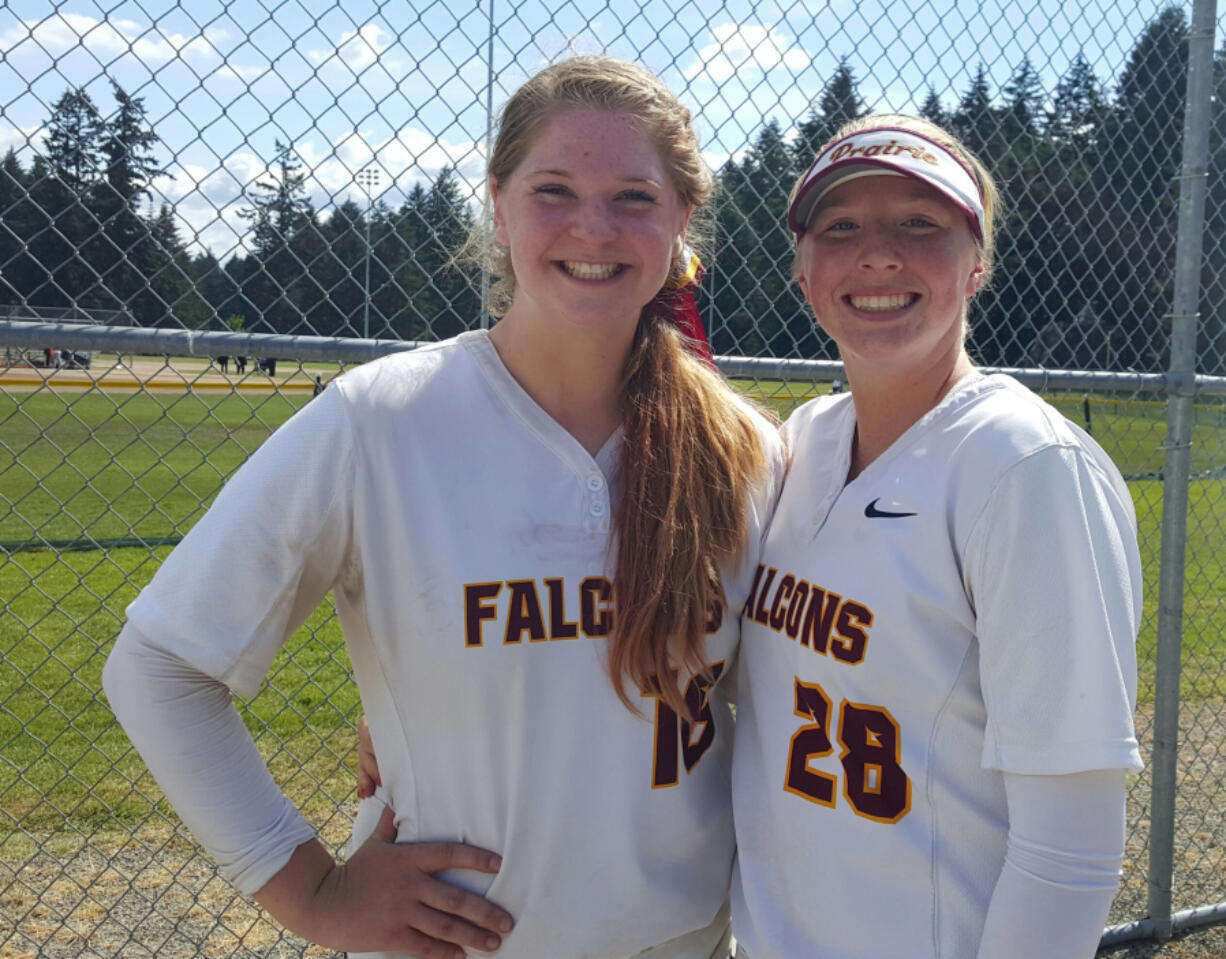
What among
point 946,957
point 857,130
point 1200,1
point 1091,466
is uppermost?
point 1200,1

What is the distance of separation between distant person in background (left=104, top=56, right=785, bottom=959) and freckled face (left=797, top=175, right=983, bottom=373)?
31 cm

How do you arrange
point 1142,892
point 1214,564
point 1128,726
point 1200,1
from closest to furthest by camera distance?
point 1128,726 → point 1200,1 → point 1142,892 → point 1214,564

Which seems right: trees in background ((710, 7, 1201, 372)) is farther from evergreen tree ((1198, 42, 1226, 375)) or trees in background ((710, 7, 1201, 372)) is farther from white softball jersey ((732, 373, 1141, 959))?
white softball jersey ((732, 373, 1141, 959))

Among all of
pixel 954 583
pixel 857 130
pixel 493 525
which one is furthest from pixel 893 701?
pixel 857 130

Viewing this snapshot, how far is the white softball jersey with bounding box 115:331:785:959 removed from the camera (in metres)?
1.65

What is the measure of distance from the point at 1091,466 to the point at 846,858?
76cm

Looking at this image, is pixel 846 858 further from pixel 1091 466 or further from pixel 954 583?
pixel 1091 466

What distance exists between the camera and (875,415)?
193 centimetres

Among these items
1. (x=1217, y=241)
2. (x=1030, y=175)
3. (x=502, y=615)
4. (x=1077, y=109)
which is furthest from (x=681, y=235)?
(x=1030, y=175)

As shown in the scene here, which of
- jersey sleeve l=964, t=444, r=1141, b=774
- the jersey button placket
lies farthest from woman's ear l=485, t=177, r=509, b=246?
jersey sleeve l=964, t=444, r=1141, b=774

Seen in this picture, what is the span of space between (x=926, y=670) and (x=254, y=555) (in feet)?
3.56

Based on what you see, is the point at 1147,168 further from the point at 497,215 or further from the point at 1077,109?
the point at 497,215

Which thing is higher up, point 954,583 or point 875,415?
point 875,415

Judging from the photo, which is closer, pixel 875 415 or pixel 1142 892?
pixel 875 415
